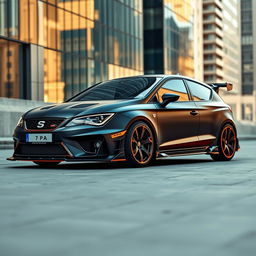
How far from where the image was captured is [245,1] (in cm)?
16338

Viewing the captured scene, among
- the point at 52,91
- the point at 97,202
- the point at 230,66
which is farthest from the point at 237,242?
the point at 230,66

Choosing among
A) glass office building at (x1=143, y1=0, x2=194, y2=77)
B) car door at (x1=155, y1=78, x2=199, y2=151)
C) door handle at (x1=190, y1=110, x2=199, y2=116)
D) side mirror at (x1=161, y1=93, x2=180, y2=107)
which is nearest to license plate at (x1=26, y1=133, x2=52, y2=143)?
car door at (x1=155, y1=78, x2=199, y2=151)

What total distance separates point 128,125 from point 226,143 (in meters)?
2.71

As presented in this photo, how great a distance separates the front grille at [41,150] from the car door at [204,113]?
2.68 meters

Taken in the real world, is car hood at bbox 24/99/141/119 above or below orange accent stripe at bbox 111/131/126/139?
above

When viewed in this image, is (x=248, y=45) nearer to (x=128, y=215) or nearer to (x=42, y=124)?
(x=42, y=124)

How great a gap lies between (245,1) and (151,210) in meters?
165

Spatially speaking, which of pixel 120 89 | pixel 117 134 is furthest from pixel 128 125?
pixel 120 89

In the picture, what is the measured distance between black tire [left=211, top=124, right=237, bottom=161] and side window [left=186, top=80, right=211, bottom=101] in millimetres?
635

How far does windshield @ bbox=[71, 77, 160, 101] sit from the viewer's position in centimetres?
973

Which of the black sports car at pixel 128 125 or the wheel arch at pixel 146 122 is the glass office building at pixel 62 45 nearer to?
the black sports car at pixel 128 125

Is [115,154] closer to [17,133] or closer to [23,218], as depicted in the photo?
[17,133]

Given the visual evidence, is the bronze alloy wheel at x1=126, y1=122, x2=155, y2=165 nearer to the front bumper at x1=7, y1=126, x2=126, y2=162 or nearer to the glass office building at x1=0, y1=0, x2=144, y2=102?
the front bumper at x1=7, y1=126, x2=126, y2=162

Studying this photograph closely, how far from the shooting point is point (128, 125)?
351 inches
